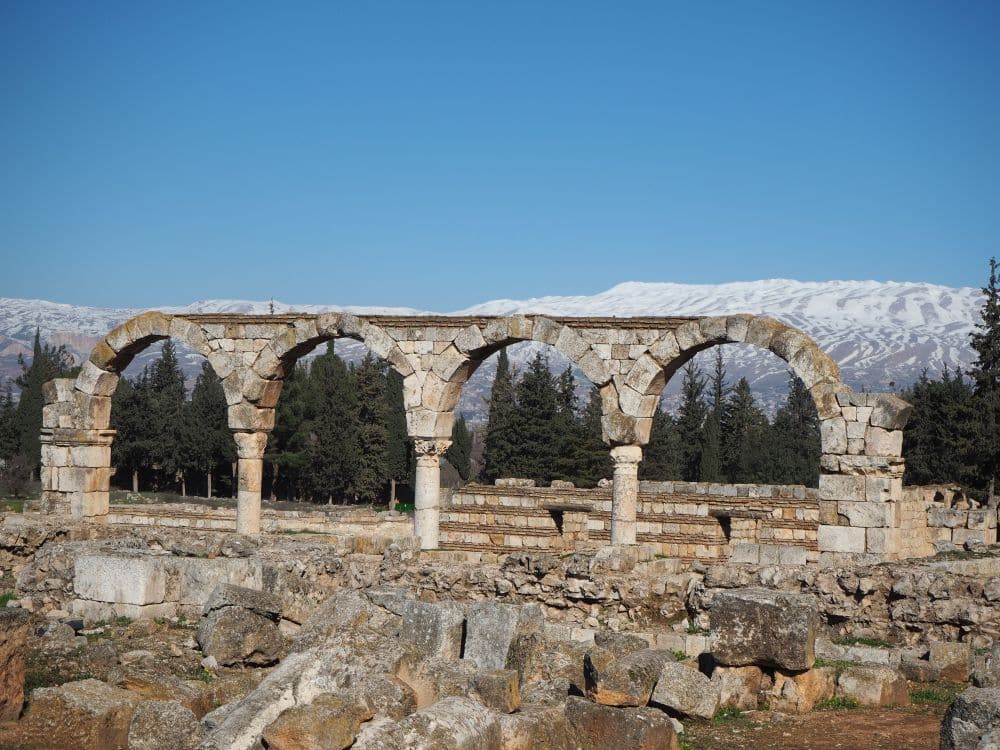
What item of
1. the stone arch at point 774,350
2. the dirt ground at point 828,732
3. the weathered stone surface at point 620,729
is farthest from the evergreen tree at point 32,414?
the weathered stone surface at point 620,729

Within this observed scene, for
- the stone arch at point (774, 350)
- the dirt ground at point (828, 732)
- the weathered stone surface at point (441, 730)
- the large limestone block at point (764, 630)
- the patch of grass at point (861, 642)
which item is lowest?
the dirt ground at point (828, 732)

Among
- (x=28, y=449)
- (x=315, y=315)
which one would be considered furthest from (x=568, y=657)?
(x=28, y=449)

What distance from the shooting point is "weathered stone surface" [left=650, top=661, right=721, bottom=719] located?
10555 millimetres

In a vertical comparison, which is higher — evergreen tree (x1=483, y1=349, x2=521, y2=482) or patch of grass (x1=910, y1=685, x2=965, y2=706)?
evergreen tree (x1=483, y1=349, x2=521, y2=482)

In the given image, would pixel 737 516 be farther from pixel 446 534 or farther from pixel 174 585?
pixel 174 585

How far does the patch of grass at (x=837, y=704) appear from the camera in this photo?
1136 centimetres

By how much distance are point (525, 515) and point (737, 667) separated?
601 inches

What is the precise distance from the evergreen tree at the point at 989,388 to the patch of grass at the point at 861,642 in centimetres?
2744

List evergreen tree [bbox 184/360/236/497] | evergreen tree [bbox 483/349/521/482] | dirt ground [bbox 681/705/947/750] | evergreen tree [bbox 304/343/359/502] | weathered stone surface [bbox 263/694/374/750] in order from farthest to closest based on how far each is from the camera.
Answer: evergreen tree [bbox 184/360/236/497], evergreen tree [bbox 304/343/359/502], evergreen tree [bbox 483/349/521/482], dirt ground [bbox 681/705/947/750], weathered stone surface [bbox 263/694/374/750]

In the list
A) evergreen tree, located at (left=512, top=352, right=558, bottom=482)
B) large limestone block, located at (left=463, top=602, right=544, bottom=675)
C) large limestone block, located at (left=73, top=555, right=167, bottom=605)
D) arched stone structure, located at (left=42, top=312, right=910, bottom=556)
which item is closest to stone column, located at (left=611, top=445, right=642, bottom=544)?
arched stone structure, located at (left=42, top=312, right=910, bottom=556)

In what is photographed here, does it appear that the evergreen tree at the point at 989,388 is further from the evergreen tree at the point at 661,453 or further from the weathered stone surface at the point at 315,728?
the weathered stone surface at the point at 315,728

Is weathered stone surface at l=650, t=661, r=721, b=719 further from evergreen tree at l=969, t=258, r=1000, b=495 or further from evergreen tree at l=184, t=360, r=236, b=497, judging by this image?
evergreen tree at l=184, t=360, r=236, b=497

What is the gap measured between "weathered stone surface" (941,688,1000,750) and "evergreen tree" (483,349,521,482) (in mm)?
42572

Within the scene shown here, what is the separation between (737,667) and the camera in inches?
448
